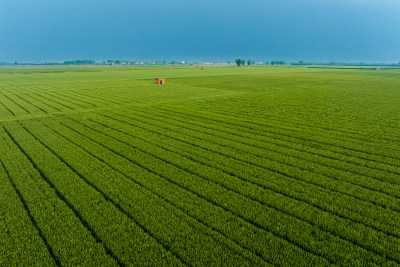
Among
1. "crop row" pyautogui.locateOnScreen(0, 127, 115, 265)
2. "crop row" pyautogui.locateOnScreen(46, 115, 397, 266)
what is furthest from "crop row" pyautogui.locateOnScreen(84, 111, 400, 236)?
"crop row" pyautogui.locateOnScreen(0, 127, 115, 265)

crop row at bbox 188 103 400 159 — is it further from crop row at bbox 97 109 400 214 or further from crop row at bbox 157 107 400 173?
crop row at bbox 97 109 400 214

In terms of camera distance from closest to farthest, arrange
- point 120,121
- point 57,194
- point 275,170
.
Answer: point 57,194
point 275,170
point 120,121

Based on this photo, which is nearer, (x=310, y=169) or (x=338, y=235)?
(x=338, y=235)

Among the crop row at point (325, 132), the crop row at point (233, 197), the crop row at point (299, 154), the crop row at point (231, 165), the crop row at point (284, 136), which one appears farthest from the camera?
the crop row at point (325, 132)

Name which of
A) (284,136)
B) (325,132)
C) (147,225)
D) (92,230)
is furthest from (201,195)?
(325,132)

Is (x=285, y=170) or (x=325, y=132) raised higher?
(x=325, y=132)

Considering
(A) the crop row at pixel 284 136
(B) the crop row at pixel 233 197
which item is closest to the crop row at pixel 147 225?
(B) the crop row at pixel 233 197

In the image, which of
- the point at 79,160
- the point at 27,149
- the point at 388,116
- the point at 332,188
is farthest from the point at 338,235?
the point at 388,116

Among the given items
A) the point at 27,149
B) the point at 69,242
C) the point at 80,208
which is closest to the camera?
the point at 69,242

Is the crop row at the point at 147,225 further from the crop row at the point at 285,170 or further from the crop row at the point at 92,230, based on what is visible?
the crop row at the point at 285,170

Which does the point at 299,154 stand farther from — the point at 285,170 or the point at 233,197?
the point at 233,197

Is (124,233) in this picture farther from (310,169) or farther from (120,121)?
(120,121)
